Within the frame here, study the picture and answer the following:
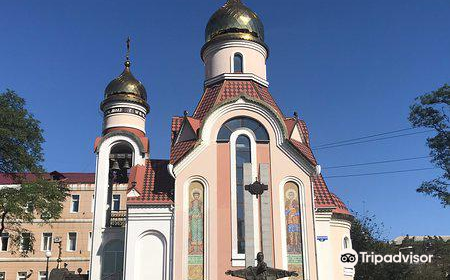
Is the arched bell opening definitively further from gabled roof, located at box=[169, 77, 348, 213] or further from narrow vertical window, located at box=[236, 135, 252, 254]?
narrow vertical window, located at box=[236, 135, 252, 254]

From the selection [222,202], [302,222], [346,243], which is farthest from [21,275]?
[302,222]

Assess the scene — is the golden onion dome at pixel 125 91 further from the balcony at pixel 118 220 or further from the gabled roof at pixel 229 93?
the balcony at pixel 118 220

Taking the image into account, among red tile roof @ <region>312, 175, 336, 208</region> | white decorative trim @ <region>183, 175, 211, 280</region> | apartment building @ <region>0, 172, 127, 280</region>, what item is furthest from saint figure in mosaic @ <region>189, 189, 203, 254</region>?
apartment building @ <region>0, 172, 127, 280</region>

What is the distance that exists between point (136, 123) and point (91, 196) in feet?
51.8

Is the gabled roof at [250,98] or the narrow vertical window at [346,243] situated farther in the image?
the narrow vertical window at [346,243]

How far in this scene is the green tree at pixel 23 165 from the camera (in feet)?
65.5

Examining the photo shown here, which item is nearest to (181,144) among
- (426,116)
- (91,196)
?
(426,116)

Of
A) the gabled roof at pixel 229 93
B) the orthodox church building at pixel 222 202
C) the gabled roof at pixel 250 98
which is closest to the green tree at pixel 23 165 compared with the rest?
the orthodox church building at pixel 222 202

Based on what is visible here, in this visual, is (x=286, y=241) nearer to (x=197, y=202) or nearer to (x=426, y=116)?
(x=197, y=202)

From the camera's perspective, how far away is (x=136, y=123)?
A: 915 inches

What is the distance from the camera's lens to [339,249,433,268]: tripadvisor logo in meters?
20.4

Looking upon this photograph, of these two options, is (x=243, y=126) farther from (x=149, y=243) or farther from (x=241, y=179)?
(x=149, y=243)

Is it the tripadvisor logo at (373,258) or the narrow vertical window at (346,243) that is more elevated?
the narrow vertical window at (346,243)

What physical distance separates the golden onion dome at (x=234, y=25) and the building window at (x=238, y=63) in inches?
35.1
